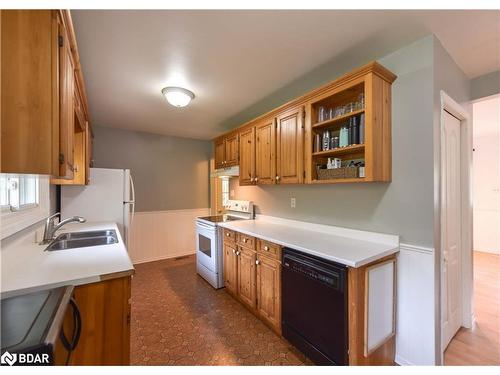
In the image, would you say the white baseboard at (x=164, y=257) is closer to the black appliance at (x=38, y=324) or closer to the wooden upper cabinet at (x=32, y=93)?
the black appliance at (x=38, y=324)

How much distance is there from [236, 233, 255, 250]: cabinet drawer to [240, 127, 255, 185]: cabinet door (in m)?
0.73

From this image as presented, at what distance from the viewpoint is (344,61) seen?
6.26 feet

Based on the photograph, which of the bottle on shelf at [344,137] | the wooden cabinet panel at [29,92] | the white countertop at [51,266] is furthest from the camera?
the bottle on shelf at [344,137]

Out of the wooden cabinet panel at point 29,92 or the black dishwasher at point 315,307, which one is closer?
the wooden cabinet panel at point 29,92

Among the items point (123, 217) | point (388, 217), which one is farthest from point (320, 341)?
point (123, 217)

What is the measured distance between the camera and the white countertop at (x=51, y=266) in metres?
1.08

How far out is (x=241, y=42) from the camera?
166cm

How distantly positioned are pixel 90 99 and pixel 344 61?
112 inches

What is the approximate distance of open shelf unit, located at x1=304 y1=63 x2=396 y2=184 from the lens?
5.47 ft

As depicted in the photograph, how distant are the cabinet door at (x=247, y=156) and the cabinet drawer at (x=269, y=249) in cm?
93

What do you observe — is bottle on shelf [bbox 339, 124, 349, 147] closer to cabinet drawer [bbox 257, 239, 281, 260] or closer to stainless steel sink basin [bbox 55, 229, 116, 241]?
cabinet drawer [bbox 257, 239, 281, 260]

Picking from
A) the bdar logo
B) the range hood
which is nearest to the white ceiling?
the range hood

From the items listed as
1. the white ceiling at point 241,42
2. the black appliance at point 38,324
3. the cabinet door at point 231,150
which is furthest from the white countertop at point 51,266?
the cabinet door at point 231,150

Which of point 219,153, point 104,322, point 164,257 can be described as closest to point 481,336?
point 104,322
